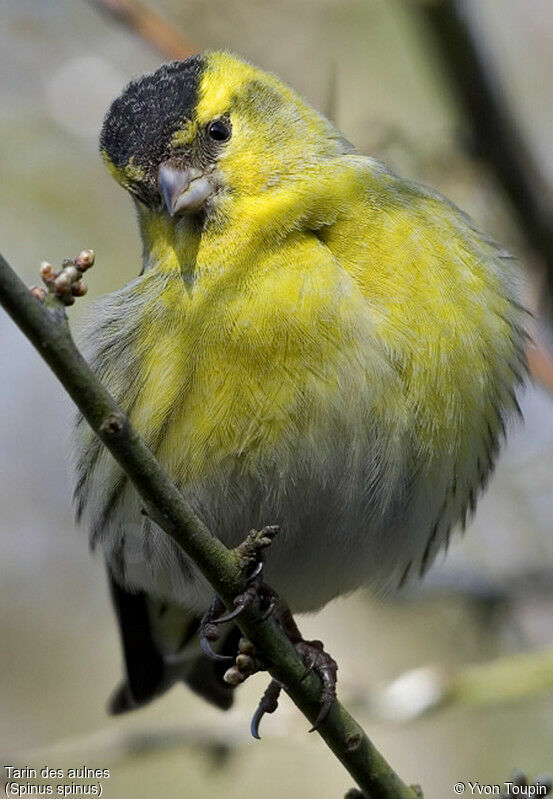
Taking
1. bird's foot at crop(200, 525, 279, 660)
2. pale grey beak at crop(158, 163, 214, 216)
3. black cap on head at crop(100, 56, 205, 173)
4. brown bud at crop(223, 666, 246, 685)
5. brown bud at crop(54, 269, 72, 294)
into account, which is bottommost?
brown bud at crop(223, 666, 246, 685)

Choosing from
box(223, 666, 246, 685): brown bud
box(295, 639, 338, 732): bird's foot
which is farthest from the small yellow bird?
box(223, 666, 246, 685): brown bud

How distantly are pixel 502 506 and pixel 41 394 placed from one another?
139 inches

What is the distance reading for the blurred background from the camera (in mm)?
5473

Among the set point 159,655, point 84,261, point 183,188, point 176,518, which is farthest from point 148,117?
point 159,655

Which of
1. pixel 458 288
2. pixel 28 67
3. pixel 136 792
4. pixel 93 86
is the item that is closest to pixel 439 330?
pixel 458 288

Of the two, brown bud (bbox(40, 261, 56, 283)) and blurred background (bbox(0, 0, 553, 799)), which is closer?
brown bud (bbox(40, 261, 56, 283))

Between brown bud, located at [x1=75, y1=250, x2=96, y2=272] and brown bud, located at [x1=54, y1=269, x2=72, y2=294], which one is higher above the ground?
brown bud, located at [x1=75, y1=250, x2=96, y2=272]

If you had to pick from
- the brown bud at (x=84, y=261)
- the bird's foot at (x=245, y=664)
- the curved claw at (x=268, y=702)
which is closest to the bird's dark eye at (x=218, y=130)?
the brown bud at (x=84, y=261)

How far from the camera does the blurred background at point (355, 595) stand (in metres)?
5.47

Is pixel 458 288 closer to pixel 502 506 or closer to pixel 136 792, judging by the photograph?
pixel 502 506

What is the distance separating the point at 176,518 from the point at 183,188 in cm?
145

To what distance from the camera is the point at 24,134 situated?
8203mm

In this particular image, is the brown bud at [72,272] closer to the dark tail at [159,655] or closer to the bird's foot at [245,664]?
the bird's foot at [245,664]

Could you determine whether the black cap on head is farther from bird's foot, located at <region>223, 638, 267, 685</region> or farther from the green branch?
bird's foot, located at <region>223, 638, 267, 685</region>
